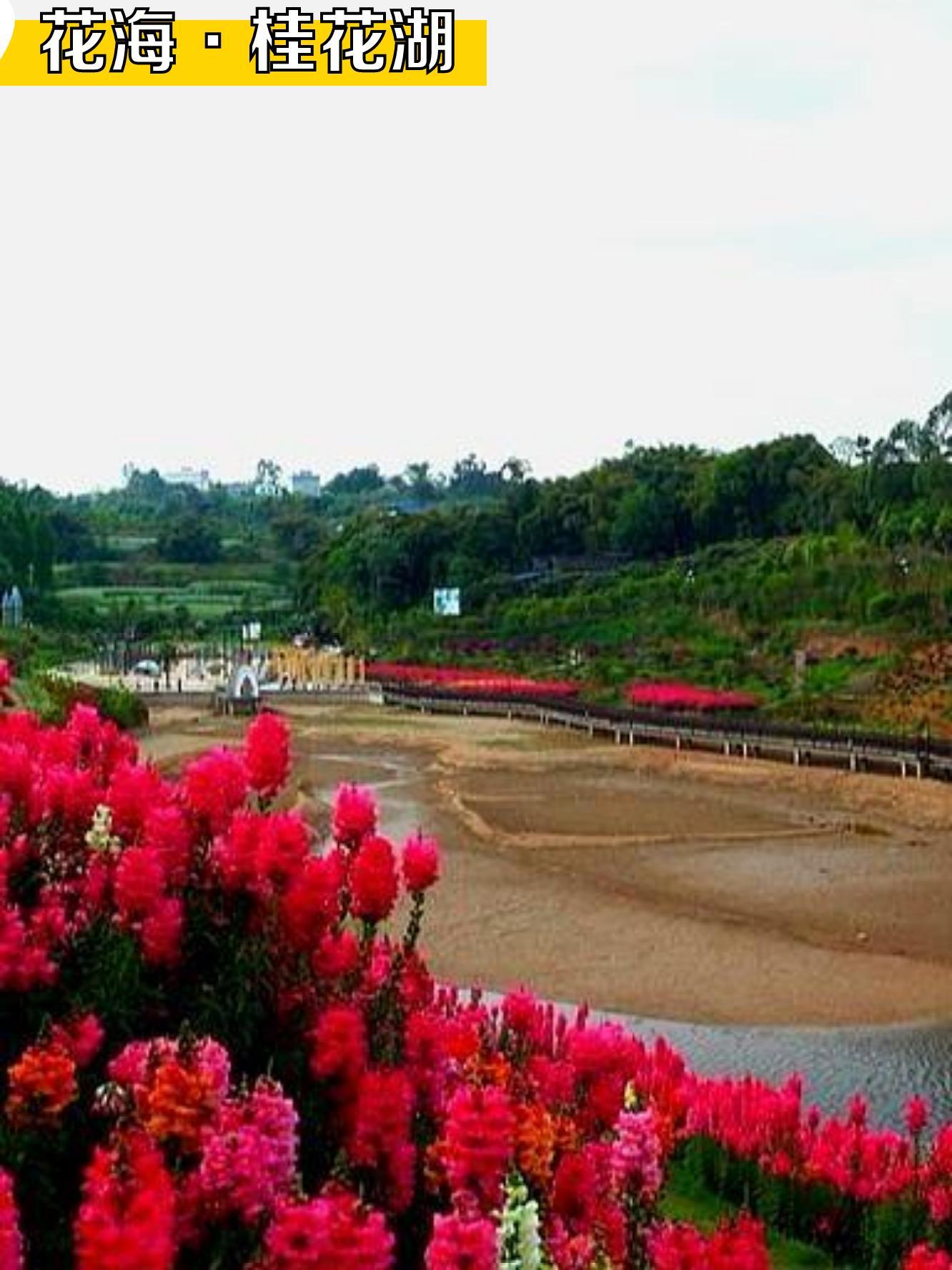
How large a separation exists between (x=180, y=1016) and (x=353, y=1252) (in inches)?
78.5

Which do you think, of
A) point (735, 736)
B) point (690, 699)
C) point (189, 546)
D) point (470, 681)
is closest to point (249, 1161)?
point (735, 736)

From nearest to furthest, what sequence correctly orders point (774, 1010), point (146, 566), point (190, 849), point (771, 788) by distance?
point (190, 849) < point (774, 1010) < point (771, 788) < point (146, 566)

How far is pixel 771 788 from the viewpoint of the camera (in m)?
36.8

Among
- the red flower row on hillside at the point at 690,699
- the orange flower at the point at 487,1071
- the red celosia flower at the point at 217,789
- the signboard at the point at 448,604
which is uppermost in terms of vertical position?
the signboard at the point at 448,604

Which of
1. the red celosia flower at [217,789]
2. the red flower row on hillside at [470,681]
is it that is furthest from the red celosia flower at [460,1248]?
the red flower row on hillside at [470,681]

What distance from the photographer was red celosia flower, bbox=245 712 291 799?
21.0ft

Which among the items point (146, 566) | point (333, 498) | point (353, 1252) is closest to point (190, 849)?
point (353, 1252)

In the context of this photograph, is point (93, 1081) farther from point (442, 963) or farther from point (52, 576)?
point (52, 576)

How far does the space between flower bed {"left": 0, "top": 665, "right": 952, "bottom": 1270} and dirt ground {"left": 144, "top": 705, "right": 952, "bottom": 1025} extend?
11.1m

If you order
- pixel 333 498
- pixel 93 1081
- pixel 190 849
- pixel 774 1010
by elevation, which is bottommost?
pixel 774 1010

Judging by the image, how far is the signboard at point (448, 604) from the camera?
86.4 meters

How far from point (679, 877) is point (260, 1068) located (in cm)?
2063

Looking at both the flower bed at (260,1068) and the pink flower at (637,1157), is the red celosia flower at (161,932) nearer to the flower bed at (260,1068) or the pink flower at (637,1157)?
the flower bed at (260,1068)

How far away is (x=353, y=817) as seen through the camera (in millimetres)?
6449
